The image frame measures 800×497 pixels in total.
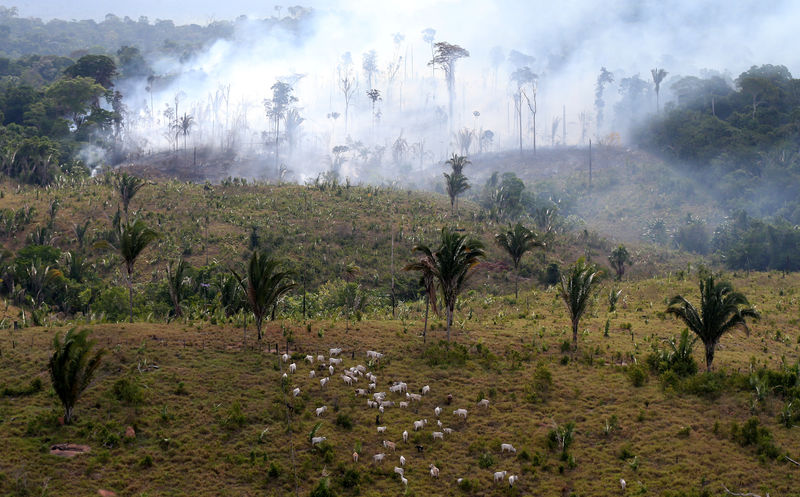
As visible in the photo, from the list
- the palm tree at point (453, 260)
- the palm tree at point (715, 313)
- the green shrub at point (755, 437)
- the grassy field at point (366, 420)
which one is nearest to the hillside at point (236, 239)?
the grassy field at point (366, 420)

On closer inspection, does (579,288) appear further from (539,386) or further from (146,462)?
(146,462)

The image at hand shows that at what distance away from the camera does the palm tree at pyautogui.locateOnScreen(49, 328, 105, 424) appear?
69.7 ft

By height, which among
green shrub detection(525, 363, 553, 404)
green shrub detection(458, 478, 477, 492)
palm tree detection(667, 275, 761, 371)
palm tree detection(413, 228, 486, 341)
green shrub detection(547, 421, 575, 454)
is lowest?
green shrub detection(458, 478, 477, 492)

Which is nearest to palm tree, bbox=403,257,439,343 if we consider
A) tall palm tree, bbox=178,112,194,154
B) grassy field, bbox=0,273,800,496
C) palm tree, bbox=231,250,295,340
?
grassy field, bbox=0,273,800,496

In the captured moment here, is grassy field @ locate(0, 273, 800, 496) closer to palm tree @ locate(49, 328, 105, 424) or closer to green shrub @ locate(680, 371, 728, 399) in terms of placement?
green shrub @ locate(680, 371, 728, 399)

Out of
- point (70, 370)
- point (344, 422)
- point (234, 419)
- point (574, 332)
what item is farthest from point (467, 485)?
point (70, 370)

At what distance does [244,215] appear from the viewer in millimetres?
68500

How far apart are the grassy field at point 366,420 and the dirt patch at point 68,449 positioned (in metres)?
0.26

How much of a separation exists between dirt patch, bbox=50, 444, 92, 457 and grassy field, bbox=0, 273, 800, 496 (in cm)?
26

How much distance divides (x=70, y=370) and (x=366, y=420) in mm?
11781

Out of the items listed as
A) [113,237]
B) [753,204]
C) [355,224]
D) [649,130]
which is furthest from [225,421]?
[649,130]

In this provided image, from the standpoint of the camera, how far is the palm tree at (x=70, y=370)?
2125 cm

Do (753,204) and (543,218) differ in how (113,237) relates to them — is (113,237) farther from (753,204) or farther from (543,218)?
(753,204)

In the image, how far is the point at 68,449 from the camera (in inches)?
811
